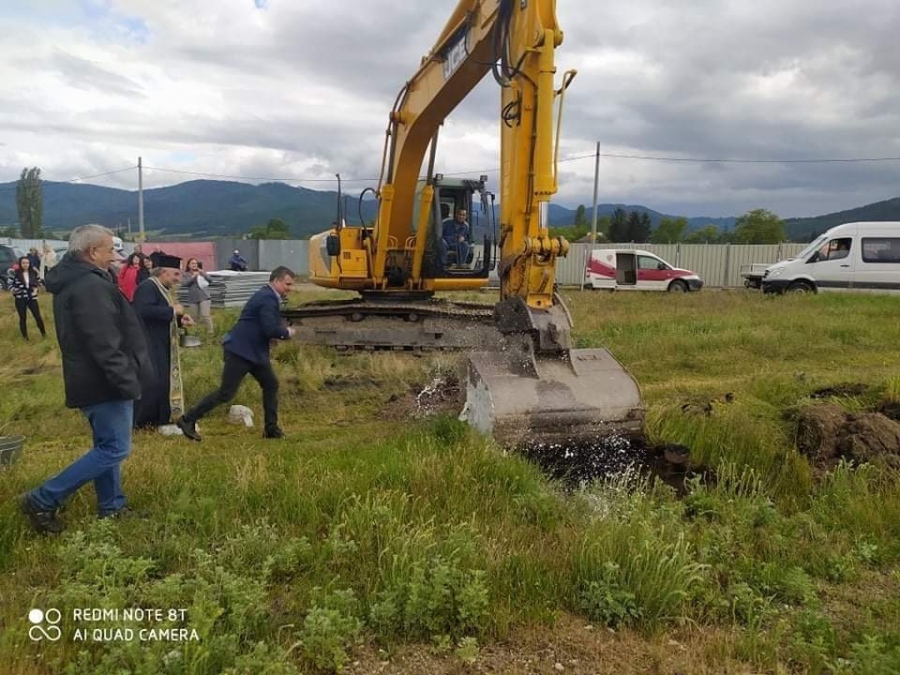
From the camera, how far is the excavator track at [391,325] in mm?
11844

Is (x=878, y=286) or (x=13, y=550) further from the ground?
(x=878, y=286)

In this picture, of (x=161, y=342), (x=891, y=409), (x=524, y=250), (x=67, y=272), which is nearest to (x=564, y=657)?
(x=67, y=272)

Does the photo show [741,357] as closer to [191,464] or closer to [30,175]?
[191,464]

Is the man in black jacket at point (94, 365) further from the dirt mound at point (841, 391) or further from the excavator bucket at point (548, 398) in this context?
the dirt mound at point (841, 391)

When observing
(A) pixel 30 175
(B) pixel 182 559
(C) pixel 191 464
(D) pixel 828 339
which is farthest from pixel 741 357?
(A) pixel 30 175

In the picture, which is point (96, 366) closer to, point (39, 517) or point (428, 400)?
point (39, 517)

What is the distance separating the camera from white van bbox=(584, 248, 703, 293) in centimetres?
2514

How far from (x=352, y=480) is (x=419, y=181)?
7951mm

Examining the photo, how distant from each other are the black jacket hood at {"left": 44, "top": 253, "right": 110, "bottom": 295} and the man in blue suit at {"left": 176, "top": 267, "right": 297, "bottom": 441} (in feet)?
7.99

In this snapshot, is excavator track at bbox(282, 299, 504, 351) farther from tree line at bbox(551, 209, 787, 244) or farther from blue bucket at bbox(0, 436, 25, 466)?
tree line at bbox(551, 209, 787, 244)

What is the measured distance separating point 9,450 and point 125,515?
1.70 metres

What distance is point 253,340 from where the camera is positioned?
6.48m

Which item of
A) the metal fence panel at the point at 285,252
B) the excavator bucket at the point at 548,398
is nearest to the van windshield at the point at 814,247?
the excavator bucket at the point at 548,398

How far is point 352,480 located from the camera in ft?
14.3
